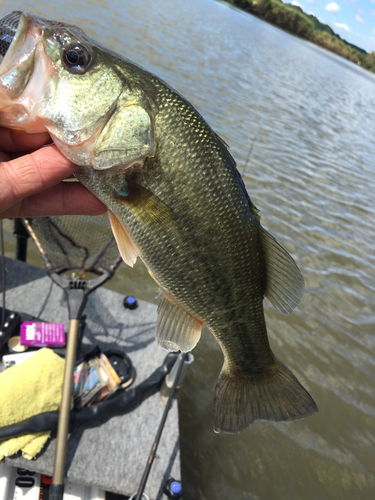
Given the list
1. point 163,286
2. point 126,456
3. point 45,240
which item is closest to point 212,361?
point 126,456

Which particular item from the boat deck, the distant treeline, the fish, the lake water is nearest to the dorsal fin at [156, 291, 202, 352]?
the fish

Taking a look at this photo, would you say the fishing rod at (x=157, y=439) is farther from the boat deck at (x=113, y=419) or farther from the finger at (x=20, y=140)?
the finger at (x=20, y=140)

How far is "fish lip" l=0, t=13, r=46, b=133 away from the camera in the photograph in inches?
49.7

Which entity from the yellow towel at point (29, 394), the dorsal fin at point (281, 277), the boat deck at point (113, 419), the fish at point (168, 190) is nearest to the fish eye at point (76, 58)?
the fish at point (168, 190)

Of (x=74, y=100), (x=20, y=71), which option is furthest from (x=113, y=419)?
(x=20, y=71)

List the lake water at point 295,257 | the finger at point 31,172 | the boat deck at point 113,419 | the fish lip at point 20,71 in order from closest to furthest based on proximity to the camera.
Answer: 1. the fish lip at point 20,71
2. the finger at point 31,172
3. the boat deck at point 113,419
4. the lake water at point 295,257

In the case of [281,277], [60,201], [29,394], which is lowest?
[29,394]

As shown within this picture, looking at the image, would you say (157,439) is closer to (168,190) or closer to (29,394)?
(29,394)

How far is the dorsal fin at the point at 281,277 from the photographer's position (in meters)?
1.72

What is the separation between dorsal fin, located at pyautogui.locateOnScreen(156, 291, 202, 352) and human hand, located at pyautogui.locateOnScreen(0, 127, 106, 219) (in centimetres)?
68

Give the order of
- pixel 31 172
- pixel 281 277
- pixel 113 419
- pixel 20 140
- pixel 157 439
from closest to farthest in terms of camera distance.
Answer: pixel 31 172, pixel 20 140, pixel 281 277, pixel 157 439, pixel 113 419

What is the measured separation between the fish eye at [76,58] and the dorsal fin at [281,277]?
43.6 inches

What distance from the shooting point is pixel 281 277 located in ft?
5.76

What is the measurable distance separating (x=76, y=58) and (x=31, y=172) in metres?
0.51
